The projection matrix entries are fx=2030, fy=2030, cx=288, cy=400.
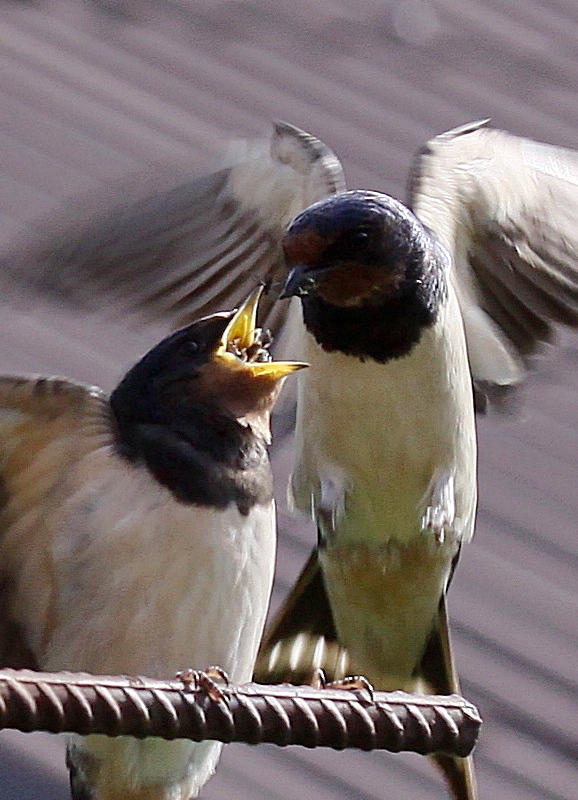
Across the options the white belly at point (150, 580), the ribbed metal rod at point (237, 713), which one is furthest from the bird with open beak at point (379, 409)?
the ribbed metal rod at point (237, 713)

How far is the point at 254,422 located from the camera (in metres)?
2.26

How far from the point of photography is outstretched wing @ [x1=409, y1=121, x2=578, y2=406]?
3021mm

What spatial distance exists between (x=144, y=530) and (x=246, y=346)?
0.28 meters

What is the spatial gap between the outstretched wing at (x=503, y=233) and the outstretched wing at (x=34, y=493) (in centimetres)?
95

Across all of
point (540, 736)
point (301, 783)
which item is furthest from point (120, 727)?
point (540, 736)

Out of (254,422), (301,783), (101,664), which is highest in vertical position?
(254,422)

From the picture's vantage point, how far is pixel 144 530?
2.16 m

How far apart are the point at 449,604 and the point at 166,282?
0.64 metres

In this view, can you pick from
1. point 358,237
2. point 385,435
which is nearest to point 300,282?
point 358,237

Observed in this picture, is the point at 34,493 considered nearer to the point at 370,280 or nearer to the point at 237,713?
the point at 370,280

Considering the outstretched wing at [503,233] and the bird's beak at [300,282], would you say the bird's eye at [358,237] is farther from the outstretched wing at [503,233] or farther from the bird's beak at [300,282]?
the outstretched wing at [503,233]

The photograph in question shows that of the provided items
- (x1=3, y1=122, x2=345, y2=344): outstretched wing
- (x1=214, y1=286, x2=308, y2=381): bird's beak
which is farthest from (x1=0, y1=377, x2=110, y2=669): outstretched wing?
(x1=3, y1=122, x2=345, y2=344): outstretched wing

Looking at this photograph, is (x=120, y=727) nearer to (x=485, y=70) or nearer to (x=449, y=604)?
(x=449, y=604)

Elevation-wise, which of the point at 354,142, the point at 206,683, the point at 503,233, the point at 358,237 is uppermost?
the point at 206,683
